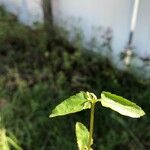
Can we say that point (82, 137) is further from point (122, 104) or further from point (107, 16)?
point (107, 16)

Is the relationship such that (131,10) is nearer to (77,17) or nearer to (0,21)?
(77,17)

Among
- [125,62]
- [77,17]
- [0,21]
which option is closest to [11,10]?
[0,21]

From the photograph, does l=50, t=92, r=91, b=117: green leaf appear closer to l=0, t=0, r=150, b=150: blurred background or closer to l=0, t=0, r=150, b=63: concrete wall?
l=0, t=0, r=150, b=150: blurred background

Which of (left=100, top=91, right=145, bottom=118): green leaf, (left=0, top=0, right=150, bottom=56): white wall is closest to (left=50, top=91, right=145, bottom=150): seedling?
(left=100, top=91, right=145, bottom=118): green leaf

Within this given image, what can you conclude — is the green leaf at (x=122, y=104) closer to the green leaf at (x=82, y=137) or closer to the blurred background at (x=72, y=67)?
the green leaf at (x=82, y=137)

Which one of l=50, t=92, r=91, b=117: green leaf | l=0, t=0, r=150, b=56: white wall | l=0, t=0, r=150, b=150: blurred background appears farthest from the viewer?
l=0, t=0, r=150, b=56: white wall

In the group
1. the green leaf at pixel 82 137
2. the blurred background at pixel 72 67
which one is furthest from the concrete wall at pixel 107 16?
the green leaf at pixel 82 137

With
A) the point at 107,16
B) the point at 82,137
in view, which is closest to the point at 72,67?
the point at 107,16
